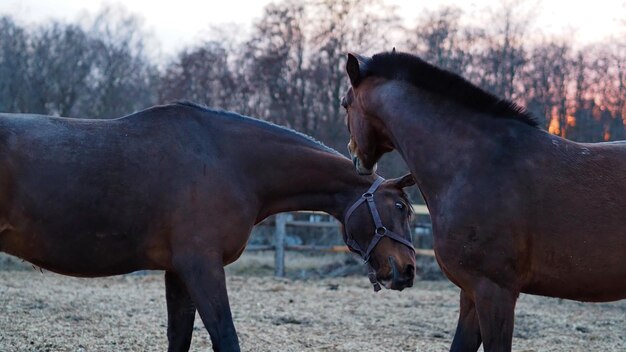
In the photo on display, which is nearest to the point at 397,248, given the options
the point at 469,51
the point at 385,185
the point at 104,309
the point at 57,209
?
the point at 385,185

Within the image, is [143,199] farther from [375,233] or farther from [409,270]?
[409,270]

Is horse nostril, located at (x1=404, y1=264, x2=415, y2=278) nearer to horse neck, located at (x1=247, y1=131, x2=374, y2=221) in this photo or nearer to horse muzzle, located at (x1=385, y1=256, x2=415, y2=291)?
horse muzzle, located at (x1=385, y1=256, x2=415, y2=291)

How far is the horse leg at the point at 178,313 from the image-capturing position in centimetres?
507

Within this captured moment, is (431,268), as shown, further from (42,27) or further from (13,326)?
(42,27)

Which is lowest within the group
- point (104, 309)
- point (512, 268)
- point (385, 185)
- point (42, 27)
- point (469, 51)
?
point (104, 309)

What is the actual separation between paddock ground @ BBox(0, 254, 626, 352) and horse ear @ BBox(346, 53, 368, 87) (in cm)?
277

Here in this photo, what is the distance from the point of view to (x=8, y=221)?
15.0 ft

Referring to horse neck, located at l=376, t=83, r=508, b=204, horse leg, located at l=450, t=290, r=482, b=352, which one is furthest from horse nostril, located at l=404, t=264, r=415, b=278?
horse neck, located at l=376, t=83, r=508, b=204

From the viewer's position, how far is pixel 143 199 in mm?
4660

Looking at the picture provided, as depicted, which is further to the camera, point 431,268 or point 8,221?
point 431,268

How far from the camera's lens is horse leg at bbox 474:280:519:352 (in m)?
A: 3.77

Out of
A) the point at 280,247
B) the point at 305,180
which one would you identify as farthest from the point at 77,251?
the point at 280,247

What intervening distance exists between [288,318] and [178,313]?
3360 millimetres

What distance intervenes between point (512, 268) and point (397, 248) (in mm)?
1419
